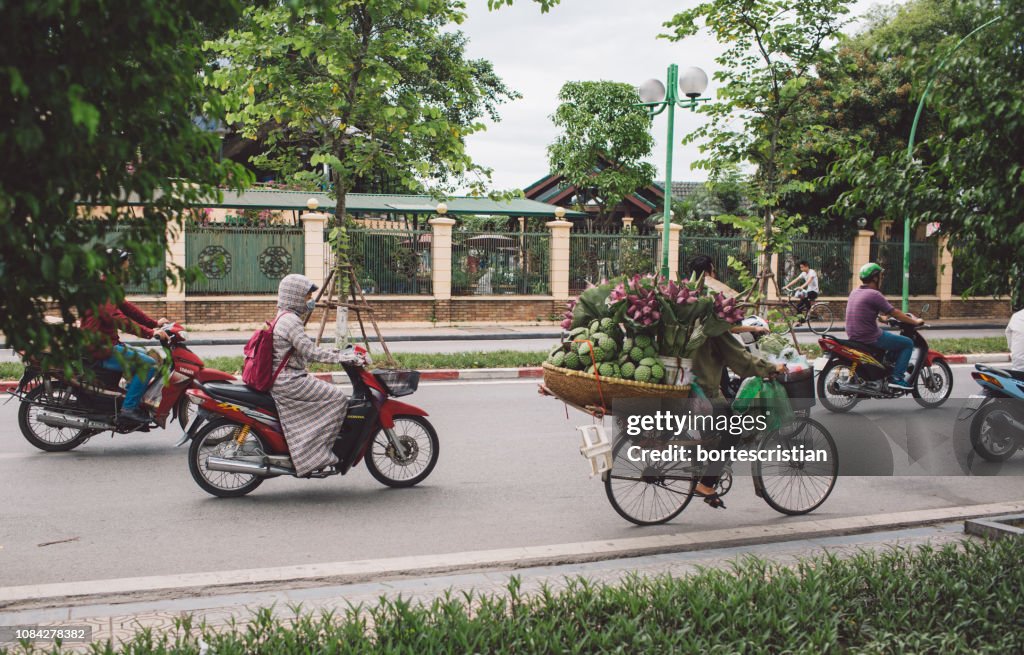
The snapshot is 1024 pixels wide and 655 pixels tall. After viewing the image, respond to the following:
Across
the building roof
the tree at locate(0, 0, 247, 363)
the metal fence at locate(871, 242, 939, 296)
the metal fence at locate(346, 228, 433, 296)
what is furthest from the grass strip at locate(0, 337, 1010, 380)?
the metal fence at locate(871, 242, 939, 296)

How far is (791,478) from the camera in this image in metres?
6.27

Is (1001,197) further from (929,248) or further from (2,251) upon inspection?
(929,248)

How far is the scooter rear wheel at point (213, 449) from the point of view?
6410 millimetres

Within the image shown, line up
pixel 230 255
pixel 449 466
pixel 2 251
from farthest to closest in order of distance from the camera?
pixel 230 255 < pixel 449 466 < pixel 2 251

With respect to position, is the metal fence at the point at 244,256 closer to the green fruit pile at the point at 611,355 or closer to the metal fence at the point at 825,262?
the metal fence at the point at 825,262

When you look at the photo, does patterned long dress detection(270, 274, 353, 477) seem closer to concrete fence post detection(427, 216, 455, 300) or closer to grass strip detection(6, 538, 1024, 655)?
grass strip detection(6, 538, 1024, 655)

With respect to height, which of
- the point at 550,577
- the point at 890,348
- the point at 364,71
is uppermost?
the point at 364,71

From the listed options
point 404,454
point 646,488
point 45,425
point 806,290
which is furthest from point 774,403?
point 806,290

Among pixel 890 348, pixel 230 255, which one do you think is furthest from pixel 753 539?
pixel 230 255

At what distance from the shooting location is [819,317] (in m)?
24.4

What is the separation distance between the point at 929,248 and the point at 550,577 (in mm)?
26350

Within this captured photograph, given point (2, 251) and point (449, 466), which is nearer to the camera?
point (2, 251)

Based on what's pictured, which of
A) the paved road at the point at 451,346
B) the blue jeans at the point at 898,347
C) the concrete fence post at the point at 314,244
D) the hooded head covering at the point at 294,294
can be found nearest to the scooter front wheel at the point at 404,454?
the hooded head covering at the point at 294,294

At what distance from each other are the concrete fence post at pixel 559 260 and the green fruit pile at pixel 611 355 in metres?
18.1
